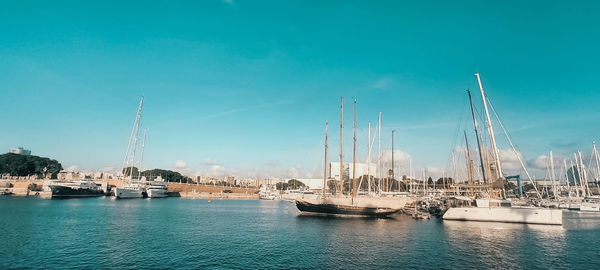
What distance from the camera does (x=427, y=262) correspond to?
92.3 ft

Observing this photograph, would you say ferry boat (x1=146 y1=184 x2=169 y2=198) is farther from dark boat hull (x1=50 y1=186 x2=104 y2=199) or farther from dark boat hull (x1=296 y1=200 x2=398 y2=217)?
dark boat hull (x1=296 y1=200 x2=398 y2=217)

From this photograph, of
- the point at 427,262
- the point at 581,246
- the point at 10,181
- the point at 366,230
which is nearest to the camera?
the point at 427,262

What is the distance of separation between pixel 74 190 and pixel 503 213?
147962mm

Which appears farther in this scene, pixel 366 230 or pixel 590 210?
pixel 590 210

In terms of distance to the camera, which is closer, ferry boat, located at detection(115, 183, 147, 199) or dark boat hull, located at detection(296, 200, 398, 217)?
dark boat hull, located at detection(296, 200, 398, 217)

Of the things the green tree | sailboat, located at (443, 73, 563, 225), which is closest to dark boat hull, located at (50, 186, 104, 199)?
the green tree

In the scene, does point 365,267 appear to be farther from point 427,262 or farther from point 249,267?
point 249,267

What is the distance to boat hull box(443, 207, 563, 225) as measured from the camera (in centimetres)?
5498

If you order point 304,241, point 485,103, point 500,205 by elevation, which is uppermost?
point 485,103

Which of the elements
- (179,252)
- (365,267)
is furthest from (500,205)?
(179,252)

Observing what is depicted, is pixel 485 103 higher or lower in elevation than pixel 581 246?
higher

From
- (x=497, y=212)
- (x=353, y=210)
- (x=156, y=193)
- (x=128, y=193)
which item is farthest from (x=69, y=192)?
(x=497, y=212)

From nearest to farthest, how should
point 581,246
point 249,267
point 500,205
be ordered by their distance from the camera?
1. point 249,267
2. point 581,246
3. point 500,205

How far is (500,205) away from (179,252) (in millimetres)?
58018
